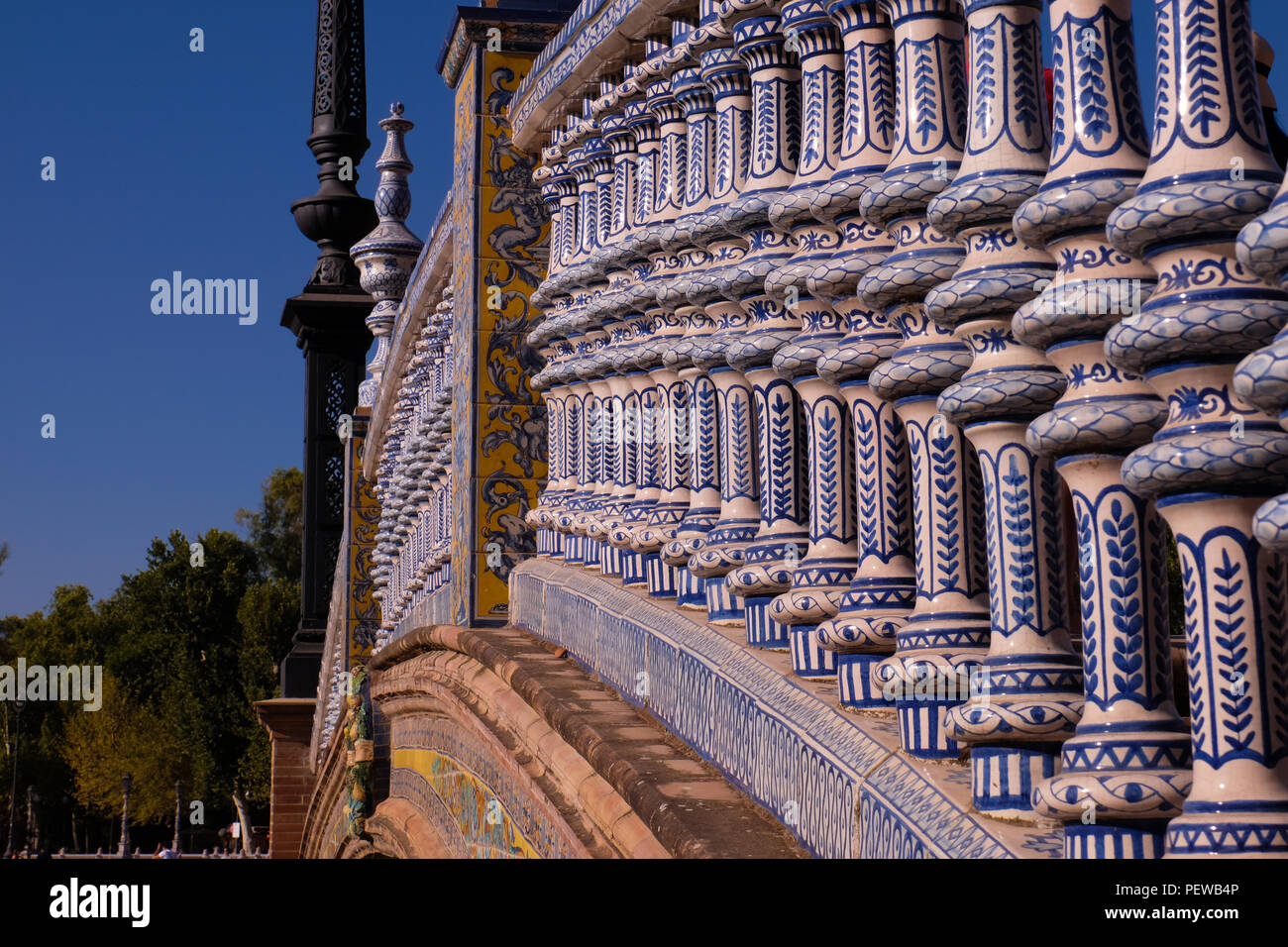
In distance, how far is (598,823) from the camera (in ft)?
13.3

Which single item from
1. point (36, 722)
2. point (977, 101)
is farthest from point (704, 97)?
point (36, 722)

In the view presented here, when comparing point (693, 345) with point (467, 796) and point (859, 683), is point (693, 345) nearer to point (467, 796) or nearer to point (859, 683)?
point (859, 683)

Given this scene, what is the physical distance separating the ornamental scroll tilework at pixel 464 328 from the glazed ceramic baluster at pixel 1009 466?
4.39 meters

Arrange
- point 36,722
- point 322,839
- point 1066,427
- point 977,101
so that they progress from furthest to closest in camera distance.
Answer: point 36,722 < point 322,839 < point 977,101 < point 1066,427

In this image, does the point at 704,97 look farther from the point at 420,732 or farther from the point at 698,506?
the point at 420,732

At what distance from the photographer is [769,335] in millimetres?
3709

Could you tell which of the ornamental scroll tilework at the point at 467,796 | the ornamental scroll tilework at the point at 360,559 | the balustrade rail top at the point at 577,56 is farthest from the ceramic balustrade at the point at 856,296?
the ornamental scroll tilework at the point at 360,559

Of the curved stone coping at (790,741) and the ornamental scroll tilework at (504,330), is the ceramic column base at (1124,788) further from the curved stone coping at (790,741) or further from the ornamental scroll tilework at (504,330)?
the ornamental scroll tilework at (504,330)

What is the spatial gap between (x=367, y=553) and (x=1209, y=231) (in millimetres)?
10490

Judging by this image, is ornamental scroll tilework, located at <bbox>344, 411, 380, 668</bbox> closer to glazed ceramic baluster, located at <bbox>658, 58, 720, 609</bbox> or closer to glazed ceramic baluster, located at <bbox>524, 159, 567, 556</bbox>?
glazed ceramic baluster, located at <bbox>524, 159, 567, 556</bbox>

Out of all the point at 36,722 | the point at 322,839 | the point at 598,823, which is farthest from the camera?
the point at 36,722

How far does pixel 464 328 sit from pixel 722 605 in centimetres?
338

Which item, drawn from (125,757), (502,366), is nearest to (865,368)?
(502,366)

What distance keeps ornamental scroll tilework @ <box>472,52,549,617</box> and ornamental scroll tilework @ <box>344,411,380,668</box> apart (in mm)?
5311
